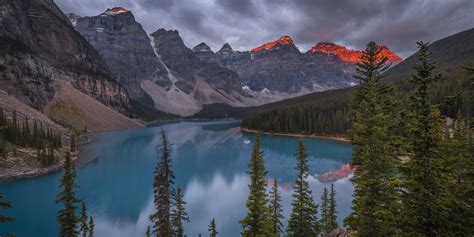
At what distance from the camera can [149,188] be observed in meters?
56.6

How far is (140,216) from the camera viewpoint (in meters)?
41.8

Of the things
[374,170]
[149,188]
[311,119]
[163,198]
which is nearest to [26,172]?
[149,188]

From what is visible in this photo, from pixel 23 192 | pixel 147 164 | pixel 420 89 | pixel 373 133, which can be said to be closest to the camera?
pixel 420 89

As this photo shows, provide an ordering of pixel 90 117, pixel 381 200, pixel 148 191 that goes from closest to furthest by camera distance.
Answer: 1. pixel 381 200
2. pixel 148 191
3. pixel 90 117

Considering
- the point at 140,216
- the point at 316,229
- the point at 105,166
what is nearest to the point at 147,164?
the point at 105,166

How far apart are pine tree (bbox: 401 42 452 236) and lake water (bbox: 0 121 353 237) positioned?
27094mm

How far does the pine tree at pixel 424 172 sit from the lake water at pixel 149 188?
88.9 ft

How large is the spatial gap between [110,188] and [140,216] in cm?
1713

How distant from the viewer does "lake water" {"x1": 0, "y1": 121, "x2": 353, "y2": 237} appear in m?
38.5

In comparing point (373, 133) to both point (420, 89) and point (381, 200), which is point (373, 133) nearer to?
point (381, 200)

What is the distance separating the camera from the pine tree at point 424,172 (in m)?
9.38

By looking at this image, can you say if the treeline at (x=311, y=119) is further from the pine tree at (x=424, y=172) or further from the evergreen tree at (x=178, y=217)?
the pine tree at (x=424, y=172)

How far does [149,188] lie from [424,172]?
53.0 meters

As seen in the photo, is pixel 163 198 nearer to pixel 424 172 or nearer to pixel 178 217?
pixel 178 217
